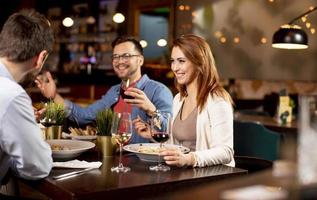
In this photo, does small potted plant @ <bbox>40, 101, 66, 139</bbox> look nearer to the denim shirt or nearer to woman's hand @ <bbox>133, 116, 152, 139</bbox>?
woman's hand @ <bbox>133, 116, 152, 139</bbox>

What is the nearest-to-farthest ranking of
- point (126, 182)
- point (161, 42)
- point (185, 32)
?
point (126, 182), point (185, 32), point (161, 42)

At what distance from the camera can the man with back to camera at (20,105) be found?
6.12 ft

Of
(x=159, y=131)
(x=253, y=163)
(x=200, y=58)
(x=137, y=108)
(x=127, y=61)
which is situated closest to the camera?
(x=159, y=131)

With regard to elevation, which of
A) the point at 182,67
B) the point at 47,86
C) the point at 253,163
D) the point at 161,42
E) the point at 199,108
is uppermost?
the point at 161,42

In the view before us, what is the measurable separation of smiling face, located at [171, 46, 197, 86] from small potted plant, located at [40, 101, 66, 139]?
684 mm

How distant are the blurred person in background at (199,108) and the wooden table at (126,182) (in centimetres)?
18

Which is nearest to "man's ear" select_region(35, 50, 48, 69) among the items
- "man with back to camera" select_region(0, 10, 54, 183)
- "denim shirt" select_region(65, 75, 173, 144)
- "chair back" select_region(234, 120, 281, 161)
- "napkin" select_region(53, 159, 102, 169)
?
"man with back to camera" select_region(0, 10, 54, 183)

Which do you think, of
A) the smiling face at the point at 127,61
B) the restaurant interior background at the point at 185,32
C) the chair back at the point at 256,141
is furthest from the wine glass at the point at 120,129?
the restaurant interior background at the point at 185,32

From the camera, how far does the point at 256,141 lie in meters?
3.52

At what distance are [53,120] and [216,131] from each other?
82cm

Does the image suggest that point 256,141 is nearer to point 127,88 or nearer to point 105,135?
point 127,88

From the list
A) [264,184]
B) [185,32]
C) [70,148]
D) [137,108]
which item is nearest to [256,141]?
[137,108]

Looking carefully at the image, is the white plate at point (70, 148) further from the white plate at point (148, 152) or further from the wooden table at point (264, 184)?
the wooden table at point (264, 184)

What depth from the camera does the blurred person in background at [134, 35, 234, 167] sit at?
2430 millimetres
